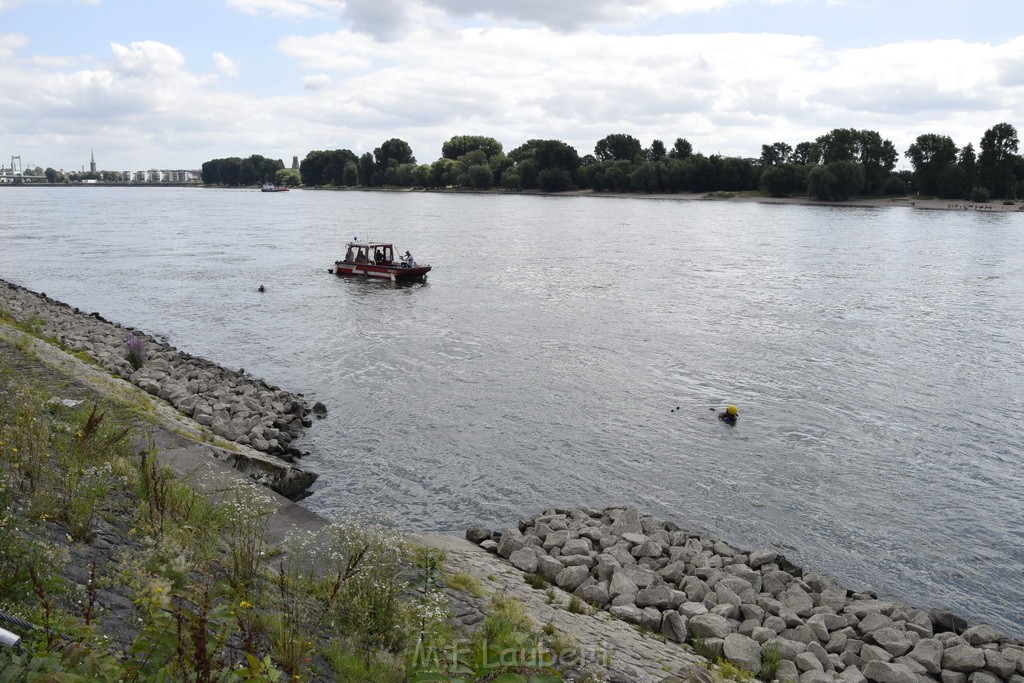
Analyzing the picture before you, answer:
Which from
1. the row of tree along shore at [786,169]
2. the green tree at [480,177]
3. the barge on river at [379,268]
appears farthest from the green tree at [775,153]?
the barge on river at [379,268]

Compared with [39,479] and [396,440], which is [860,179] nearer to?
[396,440]

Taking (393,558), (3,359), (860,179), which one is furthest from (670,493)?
(860,179)

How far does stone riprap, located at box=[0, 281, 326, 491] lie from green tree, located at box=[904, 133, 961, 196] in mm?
146066

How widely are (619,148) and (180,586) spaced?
192 meters

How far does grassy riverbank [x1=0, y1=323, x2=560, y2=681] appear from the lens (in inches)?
194

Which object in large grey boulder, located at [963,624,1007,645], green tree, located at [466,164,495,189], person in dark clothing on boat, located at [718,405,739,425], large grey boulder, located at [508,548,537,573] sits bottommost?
large grey boulder, located at [963,624,1007,645]

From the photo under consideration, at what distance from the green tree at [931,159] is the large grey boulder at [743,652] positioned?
499 ft

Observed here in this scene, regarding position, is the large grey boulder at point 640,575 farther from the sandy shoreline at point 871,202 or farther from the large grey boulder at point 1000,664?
the sandy shoreline at point 871,202

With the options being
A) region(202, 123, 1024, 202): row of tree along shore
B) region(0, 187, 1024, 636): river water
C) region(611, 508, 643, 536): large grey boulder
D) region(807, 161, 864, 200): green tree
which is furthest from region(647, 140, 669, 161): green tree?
region(611, 508, 643, 536): large grey boulder

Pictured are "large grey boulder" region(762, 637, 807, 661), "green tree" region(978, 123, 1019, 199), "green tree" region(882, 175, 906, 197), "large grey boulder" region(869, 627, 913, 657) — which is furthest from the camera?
"green tree" region(882, 175, 906, 197)

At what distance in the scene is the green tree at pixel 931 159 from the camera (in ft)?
462

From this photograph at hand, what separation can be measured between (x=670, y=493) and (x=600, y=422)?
4.85m

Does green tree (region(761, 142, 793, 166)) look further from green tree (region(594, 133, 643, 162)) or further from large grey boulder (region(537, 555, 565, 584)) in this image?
large grey boulder (region(537, 555, 565, 584))

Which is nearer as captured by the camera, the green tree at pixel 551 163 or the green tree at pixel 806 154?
the green tree at pixel 806 154
